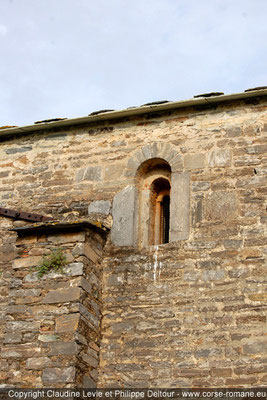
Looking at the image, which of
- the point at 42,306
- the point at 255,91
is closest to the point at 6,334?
the point at 42,306

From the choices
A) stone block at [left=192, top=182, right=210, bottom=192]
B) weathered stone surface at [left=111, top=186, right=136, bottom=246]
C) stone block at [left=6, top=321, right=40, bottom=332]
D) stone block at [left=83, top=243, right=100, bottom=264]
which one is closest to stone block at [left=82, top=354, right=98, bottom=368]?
stone block at [left=6, top=321, right=40, bottom=332]

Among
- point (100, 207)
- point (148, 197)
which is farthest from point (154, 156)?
point (100, 207)

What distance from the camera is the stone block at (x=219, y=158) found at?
723 cm

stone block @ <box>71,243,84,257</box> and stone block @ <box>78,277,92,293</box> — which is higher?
stone block @ <box>71,243,84,257</box>

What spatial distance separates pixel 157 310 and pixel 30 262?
1532 millimetres

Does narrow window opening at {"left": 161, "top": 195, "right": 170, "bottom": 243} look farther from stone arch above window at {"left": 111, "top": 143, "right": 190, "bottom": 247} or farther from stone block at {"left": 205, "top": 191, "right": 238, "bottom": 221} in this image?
stone block at {"left": 205, "top": 191, "right": 238, "bottom": 221}

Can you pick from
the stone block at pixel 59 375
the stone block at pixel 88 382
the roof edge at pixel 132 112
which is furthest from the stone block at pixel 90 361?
the roof edge at pixel 132 112

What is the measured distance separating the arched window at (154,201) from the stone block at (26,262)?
124cm

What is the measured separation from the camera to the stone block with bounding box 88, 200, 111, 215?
7.49 m

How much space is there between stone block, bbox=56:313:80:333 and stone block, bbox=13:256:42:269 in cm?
79

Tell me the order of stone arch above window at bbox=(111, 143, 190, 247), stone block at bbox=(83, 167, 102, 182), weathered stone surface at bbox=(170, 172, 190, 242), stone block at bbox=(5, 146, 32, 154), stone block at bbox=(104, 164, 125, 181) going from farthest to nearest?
stone block at bbox=(5, 146, 32, 154) → stone block at bbox=(83, 167, 102, 182) → stone block at bbox=(104, 164, 125, 181) → stone arch above window at bbox=(111, 143, 190, 247) → weathered stone surface at bbox=(170, 172, 190, 242)

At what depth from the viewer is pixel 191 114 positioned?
7.69 meters

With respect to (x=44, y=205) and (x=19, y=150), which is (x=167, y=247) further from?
(x=19, y=150)

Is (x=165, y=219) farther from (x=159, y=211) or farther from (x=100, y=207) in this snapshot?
(x=100, y=207)
